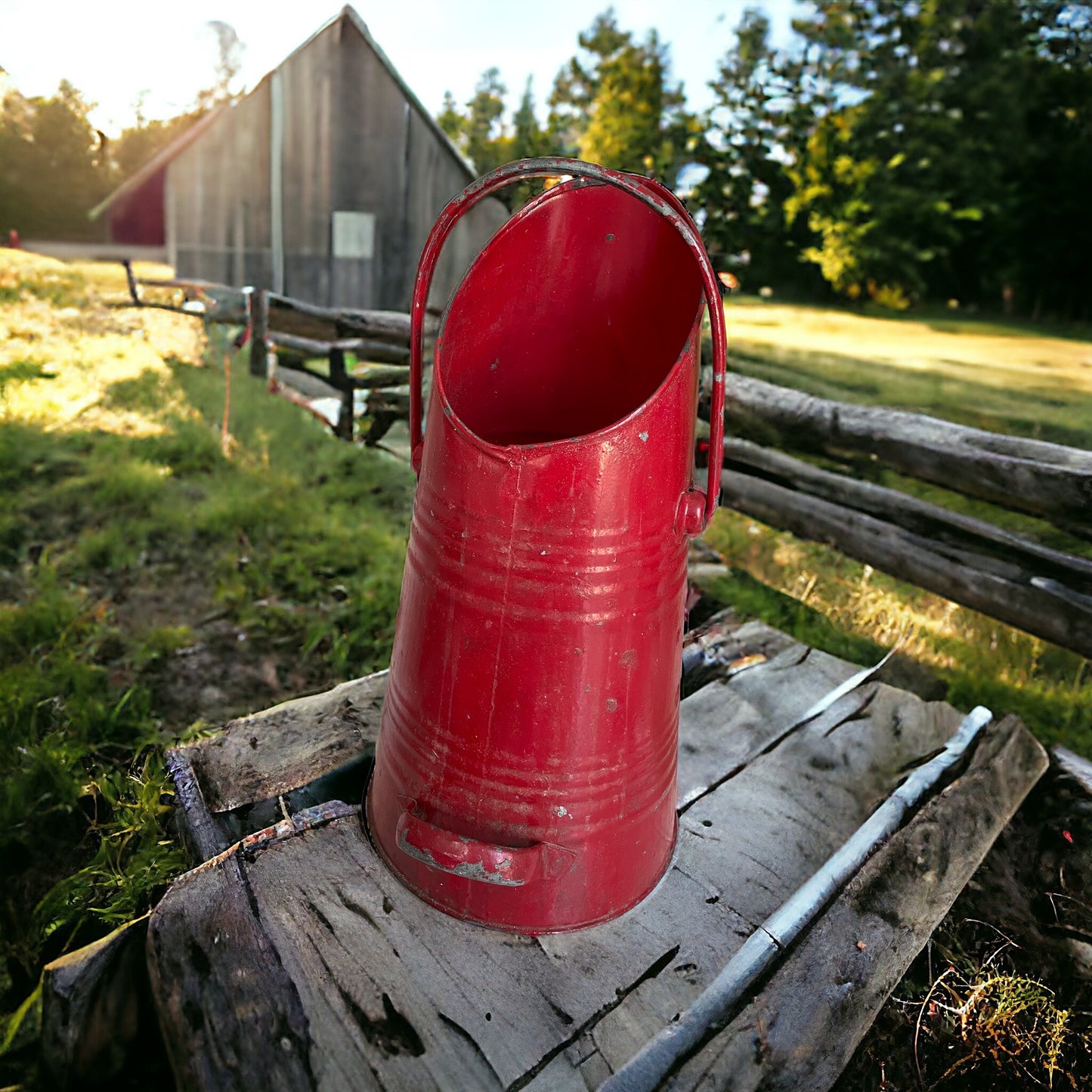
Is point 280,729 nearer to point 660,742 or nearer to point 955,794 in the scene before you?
point 660,742

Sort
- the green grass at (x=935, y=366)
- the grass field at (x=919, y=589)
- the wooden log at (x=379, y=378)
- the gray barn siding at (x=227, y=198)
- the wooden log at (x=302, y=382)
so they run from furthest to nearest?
the gray barn siding at (x=227, y=198)
the green grass at (x=935, y=366)
the wooden log at (x=302, y=382)
the wooden log at (x=379, y=378)
the grass field at (x=919, y=589)

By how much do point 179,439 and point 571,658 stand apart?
4.62m

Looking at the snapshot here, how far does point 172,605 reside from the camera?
3.35m

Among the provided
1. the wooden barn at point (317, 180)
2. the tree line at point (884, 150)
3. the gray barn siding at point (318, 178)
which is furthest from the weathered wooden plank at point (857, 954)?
the tree line at point (884, 150)

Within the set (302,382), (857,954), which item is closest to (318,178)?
(302,382)

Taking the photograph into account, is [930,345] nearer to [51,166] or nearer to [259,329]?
[259,329]

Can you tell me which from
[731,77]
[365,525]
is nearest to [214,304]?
[365,525]

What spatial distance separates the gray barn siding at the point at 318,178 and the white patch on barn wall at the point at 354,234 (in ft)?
0.23

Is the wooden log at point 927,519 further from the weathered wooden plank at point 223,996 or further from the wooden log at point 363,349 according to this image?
the wooden log at point 363,349

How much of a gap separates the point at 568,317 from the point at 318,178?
33.1 ft

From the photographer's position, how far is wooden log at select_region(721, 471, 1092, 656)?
8.50 feet

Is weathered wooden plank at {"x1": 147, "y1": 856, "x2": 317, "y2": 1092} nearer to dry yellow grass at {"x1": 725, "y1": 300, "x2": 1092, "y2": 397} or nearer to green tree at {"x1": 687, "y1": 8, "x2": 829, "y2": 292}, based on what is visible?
dry yellow grass at {"x1": 725, "y1": 300, "x2": 1092, "y2": 397}

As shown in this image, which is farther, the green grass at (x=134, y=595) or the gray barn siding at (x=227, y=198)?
the gray barn siding at (x=227, y=198)

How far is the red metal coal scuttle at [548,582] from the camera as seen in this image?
1.33 meters
